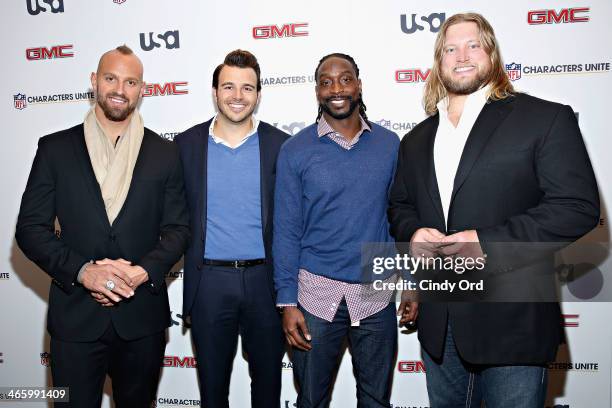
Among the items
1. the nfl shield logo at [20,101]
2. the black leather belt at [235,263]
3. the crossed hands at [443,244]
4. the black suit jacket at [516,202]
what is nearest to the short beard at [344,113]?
the black suit jacket at [516,202]

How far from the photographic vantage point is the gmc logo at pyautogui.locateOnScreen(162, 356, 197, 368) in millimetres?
3693

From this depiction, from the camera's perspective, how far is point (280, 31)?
343 centimetres

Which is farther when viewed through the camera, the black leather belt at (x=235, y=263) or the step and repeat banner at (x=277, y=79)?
the step and repeat banner at (x=277, y=79)

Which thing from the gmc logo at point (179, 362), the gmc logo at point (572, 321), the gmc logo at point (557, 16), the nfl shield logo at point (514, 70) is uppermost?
the gmc logo at point (557, 16)

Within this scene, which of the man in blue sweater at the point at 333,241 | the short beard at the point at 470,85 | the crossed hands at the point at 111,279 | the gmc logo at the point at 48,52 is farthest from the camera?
the gmc logo at the point at 48,52

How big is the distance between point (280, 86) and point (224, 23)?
62cm

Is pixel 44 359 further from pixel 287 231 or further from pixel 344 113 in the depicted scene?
pixel 344 113

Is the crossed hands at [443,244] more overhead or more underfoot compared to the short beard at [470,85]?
more underfoot

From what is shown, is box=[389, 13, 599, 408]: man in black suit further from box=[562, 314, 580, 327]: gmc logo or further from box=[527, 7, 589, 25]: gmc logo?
box=[562, 314, 580, 327]: gmc logo

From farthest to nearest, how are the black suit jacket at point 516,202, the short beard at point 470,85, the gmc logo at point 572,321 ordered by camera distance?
the gmc logo at point 572,321, the short beard at point 470,85, the black suit jacket at point 516,202

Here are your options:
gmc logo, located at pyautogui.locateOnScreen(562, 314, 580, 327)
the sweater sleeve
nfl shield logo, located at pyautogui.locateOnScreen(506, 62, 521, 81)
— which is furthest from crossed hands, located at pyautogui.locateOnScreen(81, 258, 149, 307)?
gmc logo, located at pyautogui.locateOnScreen(562, 314, 580, 327)

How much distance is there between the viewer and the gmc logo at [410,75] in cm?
336

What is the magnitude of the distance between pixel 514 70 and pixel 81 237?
9.60 ft

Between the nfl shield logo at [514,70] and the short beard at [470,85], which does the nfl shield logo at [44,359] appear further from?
the nfl shield logo at [514,70]
